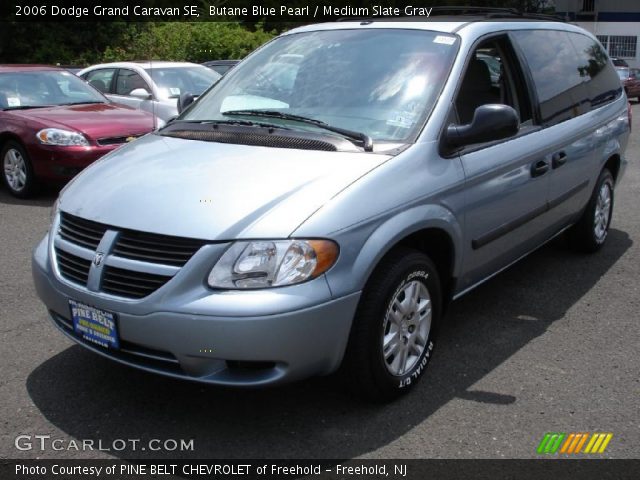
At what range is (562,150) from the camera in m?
5.10

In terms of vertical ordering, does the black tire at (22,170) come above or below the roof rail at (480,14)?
below

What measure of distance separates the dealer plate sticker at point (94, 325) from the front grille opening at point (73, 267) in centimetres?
11

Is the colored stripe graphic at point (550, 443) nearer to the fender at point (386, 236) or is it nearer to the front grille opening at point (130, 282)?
the fender at point (386, 236)

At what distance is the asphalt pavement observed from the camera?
340 cm

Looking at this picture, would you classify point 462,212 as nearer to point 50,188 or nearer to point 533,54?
point 533,54

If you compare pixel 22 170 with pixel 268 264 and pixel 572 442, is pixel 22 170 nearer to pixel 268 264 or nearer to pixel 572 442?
pixel 268 264

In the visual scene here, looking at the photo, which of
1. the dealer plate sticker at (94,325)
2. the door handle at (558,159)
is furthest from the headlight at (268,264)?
the door handle at (558,159)

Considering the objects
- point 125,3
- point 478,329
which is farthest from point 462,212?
point 125,3

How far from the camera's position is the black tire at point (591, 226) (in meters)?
6.00

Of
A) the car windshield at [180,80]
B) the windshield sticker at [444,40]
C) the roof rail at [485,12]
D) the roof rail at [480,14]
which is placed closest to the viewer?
the windshield sticker at [444,40]

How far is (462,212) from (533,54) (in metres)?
1.62

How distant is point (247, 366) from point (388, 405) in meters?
0.81

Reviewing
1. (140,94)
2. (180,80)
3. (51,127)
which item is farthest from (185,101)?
(180,80)

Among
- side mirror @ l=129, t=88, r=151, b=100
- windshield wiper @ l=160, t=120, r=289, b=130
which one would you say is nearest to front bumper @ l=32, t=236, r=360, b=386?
windshield wiper @ l=160, t=120, r=289, b=130
